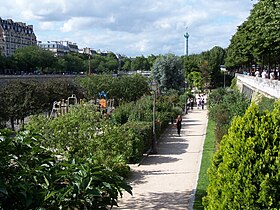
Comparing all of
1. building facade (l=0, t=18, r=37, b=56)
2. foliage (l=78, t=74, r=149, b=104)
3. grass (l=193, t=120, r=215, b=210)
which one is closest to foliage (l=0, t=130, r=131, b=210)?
grass (l=193, t=120, r=215, b=210)

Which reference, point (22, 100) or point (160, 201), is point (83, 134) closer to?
point (160, 201)

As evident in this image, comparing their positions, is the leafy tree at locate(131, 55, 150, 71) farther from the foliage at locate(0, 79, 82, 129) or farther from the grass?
the grass

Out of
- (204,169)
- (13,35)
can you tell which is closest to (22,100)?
(204,169)

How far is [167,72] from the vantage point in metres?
53.9

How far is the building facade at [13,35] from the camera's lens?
13393 centimetres

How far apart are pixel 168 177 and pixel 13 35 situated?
134m

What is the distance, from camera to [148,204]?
12281 millimetres

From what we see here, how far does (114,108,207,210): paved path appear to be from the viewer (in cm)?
1241

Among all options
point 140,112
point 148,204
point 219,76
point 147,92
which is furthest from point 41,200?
point 219,76

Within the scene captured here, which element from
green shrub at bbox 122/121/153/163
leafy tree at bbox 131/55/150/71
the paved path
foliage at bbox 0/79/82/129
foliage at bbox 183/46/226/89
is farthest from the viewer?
leafy tree at bbox 131/55/150/71

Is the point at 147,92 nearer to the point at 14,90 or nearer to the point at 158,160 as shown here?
the point at 14,90

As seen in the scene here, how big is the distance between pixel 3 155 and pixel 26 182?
0.47 meters

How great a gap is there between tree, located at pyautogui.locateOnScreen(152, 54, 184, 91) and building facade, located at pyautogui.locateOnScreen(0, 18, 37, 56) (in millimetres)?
83480

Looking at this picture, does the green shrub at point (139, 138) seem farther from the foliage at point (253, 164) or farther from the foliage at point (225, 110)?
the foliage at point (253, 164)
